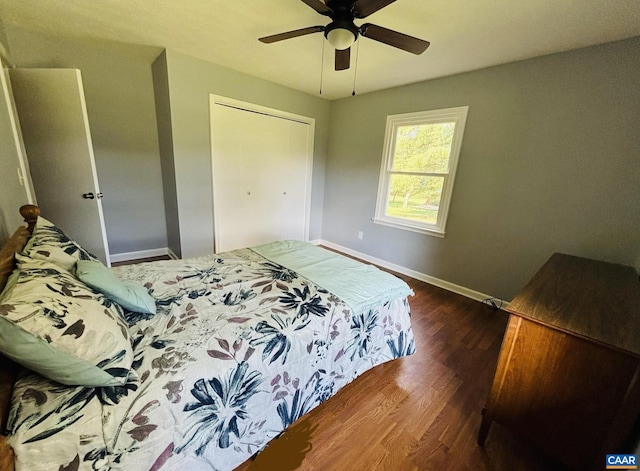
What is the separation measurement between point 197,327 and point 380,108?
3343mm

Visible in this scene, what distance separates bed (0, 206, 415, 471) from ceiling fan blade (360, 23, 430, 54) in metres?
1.56

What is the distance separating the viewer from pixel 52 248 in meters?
1.13

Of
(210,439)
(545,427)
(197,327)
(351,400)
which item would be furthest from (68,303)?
(545,427)

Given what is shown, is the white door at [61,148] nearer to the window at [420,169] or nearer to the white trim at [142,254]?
the white trim at [142,254]

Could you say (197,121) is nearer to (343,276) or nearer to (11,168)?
(11,168)

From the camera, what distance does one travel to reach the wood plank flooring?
118cm

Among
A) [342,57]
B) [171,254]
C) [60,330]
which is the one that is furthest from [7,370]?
[171,254]

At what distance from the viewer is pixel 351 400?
150 cm

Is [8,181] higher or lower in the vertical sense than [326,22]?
lower

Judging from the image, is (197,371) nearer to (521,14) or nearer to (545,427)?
(545,427)

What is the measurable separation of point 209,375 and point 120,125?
3.32 meters

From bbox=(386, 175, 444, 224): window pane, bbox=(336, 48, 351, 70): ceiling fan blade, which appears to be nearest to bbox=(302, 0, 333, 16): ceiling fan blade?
bbox=(336, 48, 351, 70): ceiling fan blade

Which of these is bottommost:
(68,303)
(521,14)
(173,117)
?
(68,303)

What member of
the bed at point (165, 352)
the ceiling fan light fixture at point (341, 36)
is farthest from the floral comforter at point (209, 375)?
the ceiling fan light fixture at point (341, 36)
